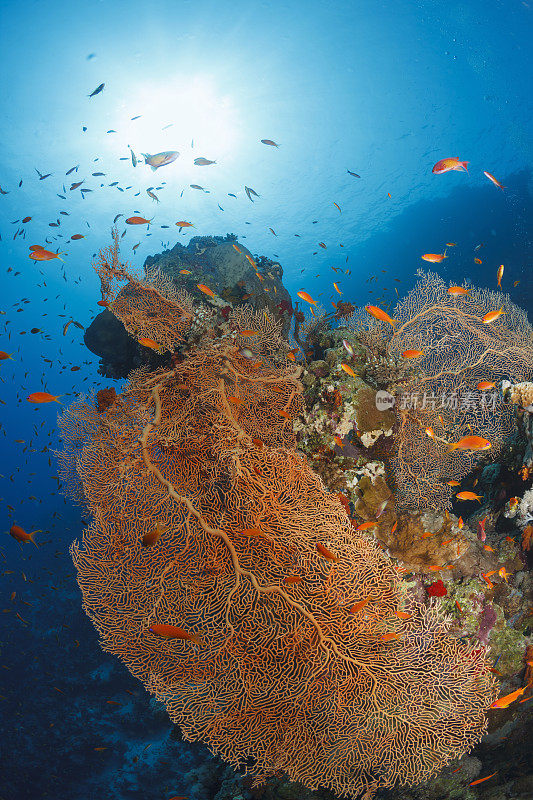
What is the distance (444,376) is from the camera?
6066mm

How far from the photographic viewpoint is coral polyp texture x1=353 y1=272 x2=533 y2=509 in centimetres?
499

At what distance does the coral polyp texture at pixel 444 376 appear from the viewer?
4.99 m

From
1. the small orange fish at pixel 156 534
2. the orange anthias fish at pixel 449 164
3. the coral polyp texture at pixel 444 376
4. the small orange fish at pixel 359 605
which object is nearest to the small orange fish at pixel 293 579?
the small orange fish at pixel 359 605

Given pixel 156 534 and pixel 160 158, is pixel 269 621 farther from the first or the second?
pixel 160 158

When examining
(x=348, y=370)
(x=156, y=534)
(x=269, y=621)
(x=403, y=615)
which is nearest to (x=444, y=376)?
(x=348, y=370)

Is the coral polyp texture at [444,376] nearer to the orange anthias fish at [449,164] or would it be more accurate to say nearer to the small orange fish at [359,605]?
the orange anthias fish at [449,164]

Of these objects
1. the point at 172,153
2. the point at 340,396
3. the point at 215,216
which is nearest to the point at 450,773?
the point at 340,396

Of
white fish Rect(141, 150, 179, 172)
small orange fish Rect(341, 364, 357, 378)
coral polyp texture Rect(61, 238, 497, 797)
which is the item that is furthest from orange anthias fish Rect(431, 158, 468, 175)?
coral polyp texture Rect(61, 238, 497, 797)

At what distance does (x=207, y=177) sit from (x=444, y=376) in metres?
49.3

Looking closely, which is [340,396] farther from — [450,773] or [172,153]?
[172,153]

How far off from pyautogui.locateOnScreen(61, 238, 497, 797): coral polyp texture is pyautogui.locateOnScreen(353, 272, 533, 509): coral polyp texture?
6.44 ft

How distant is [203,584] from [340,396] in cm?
300

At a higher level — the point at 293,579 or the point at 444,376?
the point at 293,579

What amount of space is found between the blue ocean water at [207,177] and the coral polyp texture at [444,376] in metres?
7.97
